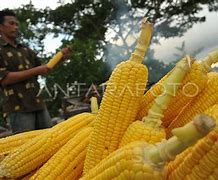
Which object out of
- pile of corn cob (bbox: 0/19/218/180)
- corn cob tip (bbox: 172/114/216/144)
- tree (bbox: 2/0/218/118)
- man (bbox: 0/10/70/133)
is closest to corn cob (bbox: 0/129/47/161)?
pile of corn cob (bbox: 0/19/218/180)

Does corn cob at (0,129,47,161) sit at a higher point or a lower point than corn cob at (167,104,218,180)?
lower

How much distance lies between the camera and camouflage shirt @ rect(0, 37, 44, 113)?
9.89ft

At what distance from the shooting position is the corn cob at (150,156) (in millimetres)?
699

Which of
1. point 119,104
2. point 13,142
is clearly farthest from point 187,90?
point 13,142

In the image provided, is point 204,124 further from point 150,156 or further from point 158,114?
point 158,114

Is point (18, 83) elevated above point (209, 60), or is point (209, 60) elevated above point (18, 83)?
point (209, 60)

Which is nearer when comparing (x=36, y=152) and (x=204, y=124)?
(x=204, y=124)

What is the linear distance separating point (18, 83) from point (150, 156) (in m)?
2.36

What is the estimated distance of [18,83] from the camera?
304cm

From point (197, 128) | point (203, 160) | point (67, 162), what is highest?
point (197, 128)

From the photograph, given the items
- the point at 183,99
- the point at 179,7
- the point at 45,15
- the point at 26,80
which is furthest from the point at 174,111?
the point at 45,15

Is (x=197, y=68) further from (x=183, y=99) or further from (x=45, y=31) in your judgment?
(x=45, y=31)

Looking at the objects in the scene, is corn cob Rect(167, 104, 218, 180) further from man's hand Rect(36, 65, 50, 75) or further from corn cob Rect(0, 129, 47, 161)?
man's hand Rect(36, 65, 50, 75)

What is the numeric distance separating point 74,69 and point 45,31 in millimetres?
4879
